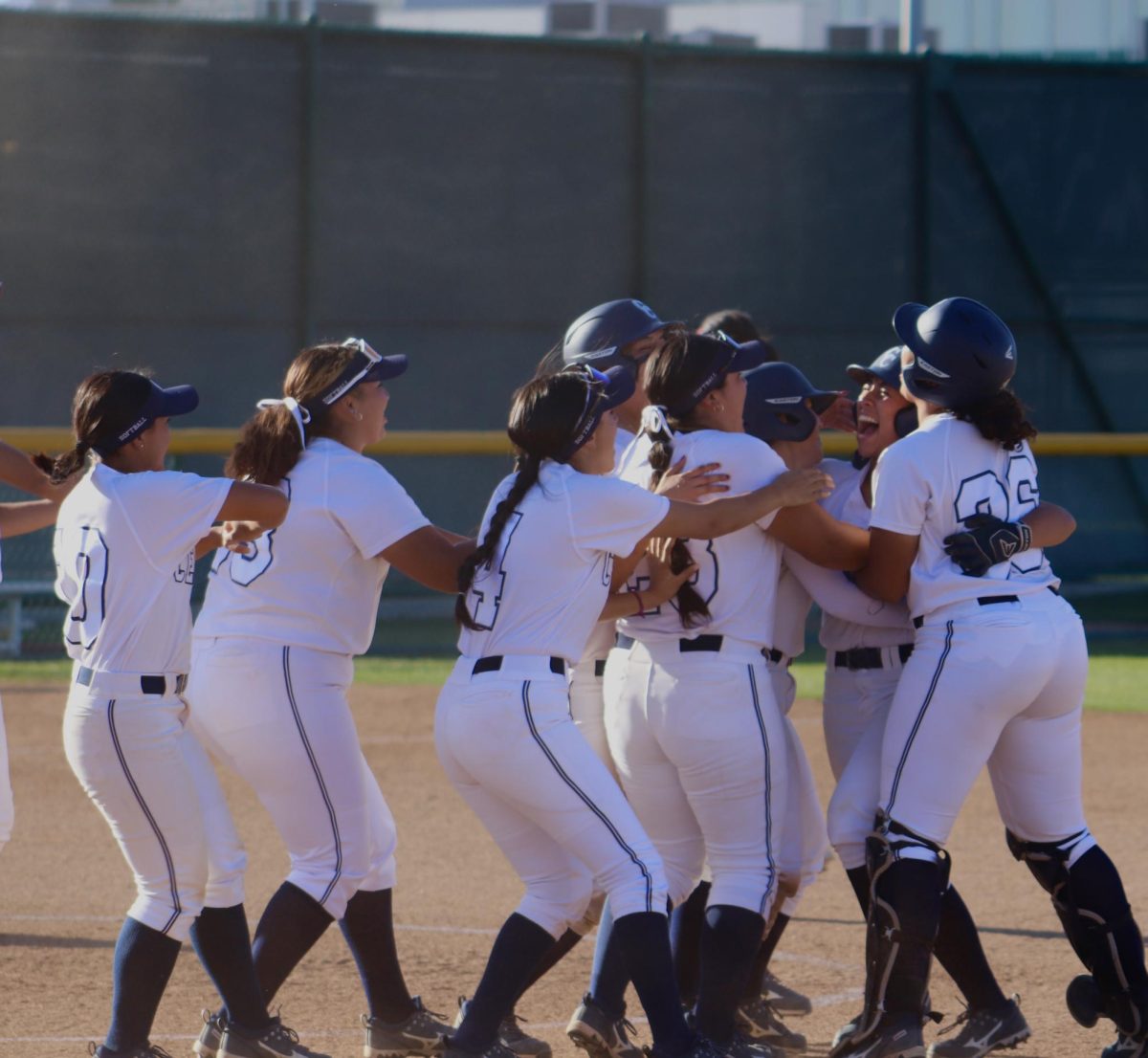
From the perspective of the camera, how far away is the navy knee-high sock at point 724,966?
14.0 ft

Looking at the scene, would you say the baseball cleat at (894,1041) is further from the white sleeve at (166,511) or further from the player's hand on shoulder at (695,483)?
the white sleeve at (166,511)

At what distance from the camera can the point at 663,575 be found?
14.4 feet

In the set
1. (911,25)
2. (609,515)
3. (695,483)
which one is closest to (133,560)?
(609,515)

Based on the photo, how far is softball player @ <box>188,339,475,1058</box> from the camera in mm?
4375

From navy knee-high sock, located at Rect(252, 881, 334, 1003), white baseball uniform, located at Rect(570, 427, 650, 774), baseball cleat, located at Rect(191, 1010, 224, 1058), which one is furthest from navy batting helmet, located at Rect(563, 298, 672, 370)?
baseball cleat, located at Rect(191, 1010, 224, 1058)

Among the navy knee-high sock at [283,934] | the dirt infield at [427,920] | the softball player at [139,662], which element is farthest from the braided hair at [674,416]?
the dirt infield at [427,920]

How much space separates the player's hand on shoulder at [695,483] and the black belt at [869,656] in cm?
66

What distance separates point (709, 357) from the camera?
446 cm

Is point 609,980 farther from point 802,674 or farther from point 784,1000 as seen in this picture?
point 802,674

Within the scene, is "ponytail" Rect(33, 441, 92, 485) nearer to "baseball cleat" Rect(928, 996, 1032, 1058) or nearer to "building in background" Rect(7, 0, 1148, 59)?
"baseball cleat" Rect(928, 996, 1032, 1058)

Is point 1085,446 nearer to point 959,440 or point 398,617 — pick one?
point 398,617

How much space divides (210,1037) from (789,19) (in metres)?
23.8

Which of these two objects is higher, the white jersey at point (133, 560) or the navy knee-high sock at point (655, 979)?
the white jersey at point (133, 560)

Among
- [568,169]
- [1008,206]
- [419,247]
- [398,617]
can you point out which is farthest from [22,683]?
[1008,206]
